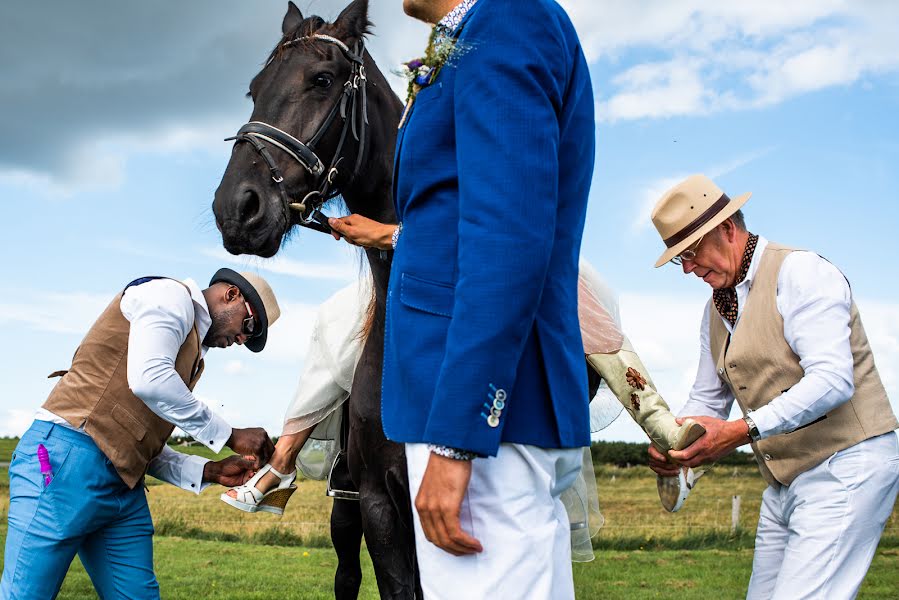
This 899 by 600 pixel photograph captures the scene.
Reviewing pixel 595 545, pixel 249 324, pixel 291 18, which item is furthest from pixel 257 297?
pixel 595 545

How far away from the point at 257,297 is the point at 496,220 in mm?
3018

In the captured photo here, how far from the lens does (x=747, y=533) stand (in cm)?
1404

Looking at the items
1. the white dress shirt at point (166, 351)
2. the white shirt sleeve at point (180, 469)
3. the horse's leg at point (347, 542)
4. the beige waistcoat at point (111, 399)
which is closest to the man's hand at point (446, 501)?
the white dress shirt at point (166, 351)

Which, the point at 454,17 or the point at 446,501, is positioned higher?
the point at 454,17

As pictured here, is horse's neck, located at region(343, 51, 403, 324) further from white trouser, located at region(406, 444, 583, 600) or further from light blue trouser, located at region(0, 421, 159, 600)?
white trouser, located at region(406, 444, 583, 600)

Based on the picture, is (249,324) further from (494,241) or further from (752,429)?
(494,241)

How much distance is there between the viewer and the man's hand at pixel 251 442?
14.5 ft

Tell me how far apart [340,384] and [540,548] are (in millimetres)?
3018

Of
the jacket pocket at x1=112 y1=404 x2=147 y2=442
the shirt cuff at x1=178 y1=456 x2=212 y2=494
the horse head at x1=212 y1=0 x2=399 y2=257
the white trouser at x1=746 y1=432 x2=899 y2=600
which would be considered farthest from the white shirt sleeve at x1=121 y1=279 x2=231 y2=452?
the white trouser at x1=746 y1=432 x2=899 y2=600

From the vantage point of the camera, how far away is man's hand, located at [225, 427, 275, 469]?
4.42m

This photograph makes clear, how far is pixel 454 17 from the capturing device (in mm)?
1891

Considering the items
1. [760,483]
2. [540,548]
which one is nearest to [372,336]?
[540,548]

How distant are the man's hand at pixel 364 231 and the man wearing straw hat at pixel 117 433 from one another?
1.22 m

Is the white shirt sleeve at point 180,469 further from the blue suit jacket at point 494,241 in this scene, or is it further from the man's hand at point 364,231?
the blue suit jacket at point 494,241
